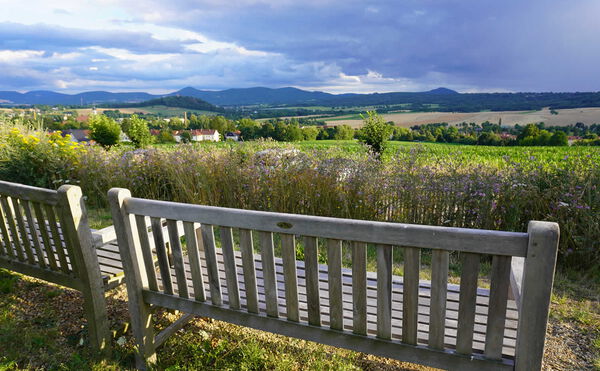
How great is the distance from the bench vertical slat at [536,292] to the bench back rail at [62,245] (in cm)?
225

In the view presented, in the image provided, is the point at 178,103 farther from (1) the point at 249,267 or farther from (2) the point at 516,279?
(2) the point at 516,279

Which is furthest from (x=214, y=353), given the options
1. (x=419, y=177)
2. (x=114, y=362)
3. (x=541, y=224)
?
(x=419, y=177)

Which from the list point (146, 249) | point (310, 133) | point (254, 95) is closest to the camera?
point (146, 249)

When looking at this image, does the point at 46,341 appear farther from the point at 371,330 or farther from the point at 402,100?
the point at 402,100

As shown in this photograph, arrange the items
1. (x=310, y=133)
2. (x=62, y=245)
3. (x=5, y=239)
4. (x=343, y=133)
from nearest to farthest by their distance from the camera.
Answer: (x=62, y=245) < (x=5, y=239) < (x=310, y=133) < (x=343, y=133)

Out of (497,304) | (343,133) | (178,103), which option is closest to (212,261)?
(497,304)

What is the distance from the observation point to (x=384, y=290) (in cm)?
158

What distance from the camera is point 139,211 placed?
2.01 m

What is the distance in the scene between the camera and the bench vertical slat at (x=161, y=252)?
6.56ft

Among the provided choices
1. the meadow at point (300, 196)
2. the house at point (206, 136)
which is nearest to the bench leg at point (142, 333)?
the meadow at point (300, 196)

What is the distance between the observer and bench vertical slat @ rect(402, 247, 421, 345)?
4.96 ft

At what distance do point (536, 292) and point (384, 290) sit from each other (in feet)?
1.83

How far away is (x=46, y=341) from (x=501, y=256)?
294cm

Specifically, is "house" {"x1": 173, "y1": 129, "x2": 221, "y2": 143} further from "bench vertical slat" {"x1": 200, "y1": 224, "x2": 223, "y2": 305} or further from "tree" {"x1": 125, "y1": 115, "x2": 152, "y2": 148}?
"bench vertical slat" {"x1": 200, "y1": 224, "x2": 223, "y2": 305}
